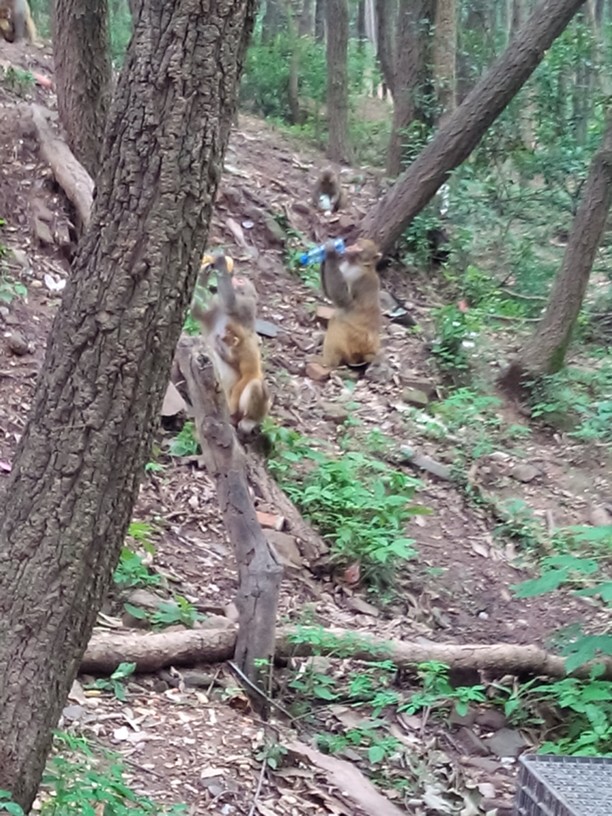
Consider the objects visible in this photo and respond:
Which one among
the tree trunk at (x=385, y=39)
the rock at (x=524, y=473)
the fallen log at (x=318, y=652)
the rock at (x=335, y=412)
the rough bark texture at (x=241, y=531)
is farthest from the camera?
the tree trunk at (x=385, y=39)

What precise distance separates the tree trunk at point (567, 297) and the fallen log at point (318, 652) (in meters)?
5.16

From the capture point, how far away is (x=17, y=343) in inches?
301

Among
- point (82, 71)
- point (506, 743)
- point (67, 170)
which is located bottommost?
point (506, 743)

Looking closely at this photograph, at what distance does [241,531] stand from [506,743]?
78.4 inches

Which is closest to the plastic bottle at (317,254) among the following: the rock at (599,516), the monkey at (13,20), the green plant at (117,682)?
the rock at (599,516)

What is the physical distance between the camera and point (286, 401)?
9.49m

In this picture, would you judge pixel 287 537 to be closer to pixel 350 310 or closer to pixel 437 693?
pixel 437 693

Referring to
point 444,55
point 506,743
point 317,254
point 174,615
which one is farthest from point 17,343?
point 444,55

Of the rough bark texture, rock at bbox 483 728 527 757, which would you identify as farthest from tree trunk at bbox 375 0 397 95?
rock at bbox 483 728 527 757

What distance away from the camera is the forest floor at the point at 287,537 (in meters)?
4.71

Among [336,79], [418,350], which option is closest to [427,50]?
[336,79]

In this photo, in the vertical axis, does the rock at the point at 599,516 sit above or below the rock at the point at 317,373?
below

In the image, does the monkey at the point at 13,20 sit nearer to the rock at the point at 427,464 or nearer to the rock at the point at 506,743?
the rock at the point at 427,464

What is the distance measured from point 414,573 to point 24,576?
4.82 m
